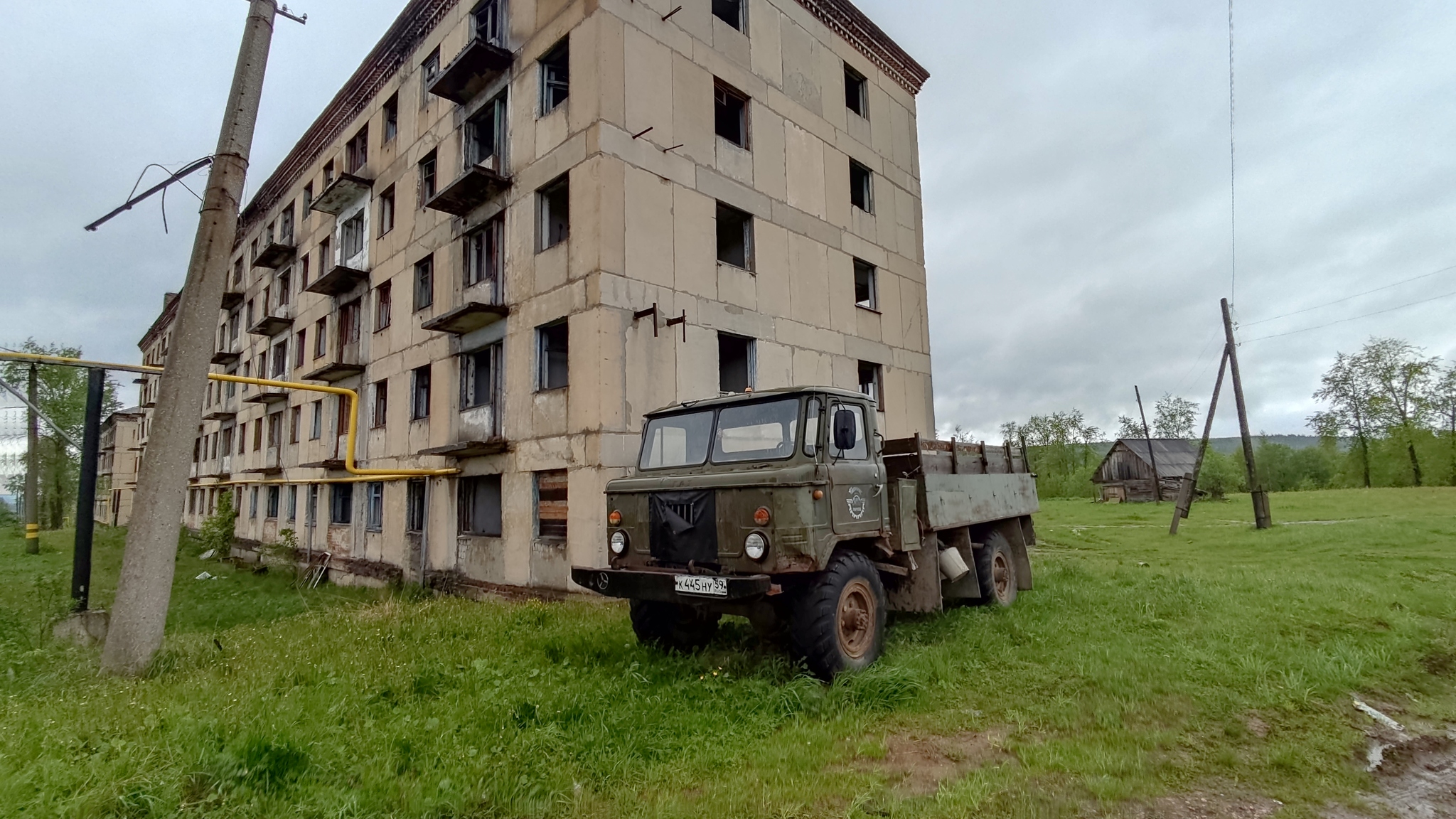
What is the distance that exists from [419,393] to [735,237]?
8.43 meters

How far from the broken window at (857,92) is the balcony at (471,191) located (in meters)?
9.10

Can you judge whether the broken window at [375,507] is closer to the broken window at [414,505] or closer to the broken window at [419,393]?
the broken window at [414,505]

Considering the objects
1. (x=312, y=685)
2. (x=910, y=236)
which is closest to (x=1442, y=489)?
(x=910, y=236)

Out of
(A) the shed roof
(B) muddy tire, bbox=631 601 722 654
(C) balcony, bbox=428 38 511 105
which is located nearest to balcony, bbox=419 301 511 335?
(C) balcony, bbox=428 38 511 105

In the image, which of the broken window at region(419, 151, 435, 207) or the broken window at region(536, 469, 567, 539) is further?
the broken window at region(419, 151, 435, 207)

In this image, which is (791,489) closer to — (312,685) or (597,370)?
(312,685)

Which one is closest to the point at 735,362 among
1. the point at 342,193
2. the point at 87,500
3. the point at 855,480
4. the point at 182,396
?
the point at 855,480

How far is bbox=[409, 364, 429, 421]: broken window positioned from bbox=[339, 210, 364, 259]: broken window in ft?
19.3

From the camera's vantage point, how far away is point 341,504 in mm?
19594

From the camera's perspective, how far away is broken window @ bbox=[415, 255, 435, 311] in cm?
1666

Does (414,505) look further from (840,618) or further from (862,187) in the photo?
(862,187)

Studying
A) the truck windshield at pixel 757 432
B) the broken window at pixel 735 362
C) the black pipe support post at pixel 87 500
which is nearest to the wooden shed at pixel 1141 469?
the broken window at pixel 735 362

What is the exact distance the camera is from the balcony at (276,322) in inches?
945

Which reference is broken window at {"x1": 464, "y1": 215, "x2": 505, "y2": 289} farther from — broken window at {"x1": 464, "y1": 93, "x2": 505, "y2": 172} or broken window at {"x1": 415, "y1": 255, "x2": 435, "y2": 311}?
broken window at {"x1": 415, "y1": 255, "x2": 435, "y2": 311}
